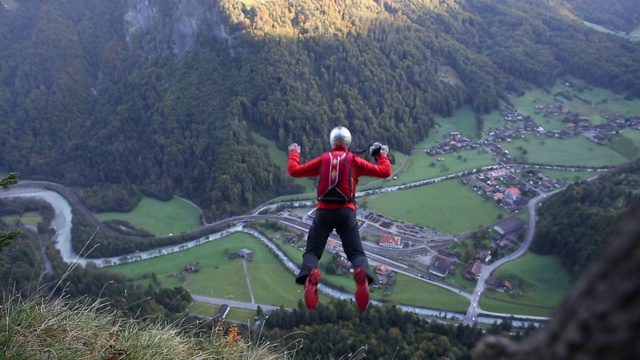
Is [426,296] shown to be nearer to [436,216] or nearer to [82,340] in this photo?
[436,216]

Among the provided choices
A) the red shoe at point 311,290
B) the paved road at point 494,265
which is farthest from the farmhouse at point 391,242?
the red shoe at point 311,290

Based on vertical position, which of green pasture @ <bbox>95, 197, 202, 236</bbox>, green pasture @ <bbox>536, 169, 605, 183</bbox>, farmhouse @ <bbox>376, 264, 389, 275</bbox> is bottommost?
green pasture @ <bbox>536, 169, 605, 183</bbox>

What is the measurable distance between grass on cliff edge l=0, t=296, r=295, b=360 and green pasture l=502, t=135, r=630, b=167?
51924 mm

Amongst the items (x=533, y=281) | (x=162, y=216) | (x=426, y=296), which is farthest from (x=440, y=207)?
(x=162, y=216)

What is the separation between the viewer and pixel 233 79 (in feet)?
189

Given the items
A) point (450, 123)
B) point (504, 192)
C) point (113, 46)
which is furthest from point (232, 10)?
point (504, 192)

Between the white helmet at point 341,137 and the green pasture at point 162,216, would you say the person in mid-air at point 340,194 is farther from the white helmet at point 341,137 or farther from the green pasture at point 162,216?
the green pasture at point 162,216

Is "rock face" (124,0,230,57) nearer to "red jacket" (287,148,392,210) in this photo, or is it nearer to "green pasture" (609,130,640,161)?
"green pasture" (609,130,640,161)

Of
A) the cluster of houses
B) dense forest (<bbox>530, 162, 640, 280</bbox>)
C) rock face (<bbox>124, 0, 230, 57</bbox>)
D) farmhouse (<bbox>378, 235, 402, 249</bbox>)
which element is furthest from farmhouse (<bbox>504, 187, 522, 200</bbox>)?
rock face (<bbox>124, 0, 230, 57</bbox>)

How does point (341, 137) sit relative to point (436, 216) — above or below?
above

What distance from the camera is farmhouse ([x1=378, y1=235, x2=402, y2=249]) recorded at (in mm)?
33500

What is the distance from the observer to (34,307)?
15.6 feet

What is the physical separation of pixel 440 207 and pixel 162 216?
30662mm

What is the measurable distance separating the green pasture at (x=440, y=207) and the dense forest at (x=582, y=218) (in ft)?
16.3
